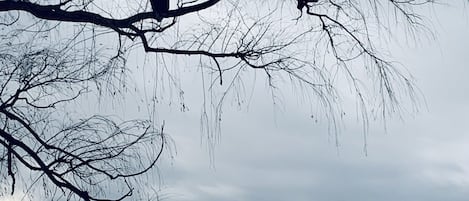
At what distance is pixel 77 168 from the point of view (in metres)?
5.31

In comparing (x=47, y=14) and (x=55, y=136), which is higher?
(x=47, y=14)

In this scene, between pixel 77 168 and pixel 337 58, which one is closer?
pixel 337 58

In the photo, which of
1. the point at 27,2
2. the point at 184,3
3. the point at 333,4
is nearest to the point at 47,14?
the point at 27,2

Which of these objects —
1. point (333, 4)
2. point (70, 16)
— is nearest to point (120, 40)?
point (70, 16)

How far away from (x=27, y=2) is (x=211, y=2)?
48.9 inches

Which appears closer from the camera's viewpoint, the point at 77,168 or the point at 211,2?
the point at 211,2

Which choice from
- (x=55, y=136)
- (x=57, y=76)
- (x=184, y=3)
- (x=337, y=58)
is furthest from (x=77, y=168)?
(x=337, y=58)

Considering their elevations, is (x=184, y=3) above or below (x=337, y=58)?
above

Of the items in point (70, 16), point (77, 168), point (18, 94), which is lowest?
point (77, 168)

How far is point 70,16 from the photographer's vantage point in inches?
192

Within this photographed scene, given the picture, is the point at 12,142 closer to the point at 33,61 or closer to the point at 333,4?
the point at 33,61

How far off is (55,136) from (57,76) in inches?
17.9

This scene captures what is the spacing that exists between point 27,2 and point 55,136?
1048 mm

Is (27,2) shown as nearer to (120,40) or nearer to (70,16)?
(70,16)
